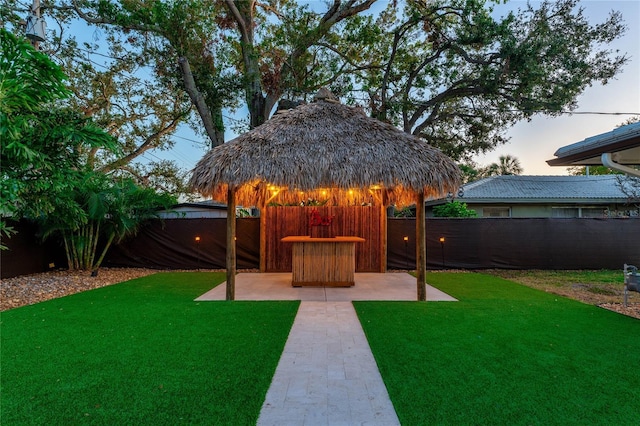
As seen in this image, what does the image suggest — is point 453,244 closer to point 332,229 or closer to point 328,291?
point 332,229

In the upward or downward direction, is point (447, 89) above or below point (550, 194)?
above

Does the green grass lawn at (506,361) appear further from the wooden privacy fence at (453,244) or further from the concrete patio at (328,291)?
the wooden privacy fence at (453,244)

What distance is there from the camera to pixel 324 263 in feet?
23.6

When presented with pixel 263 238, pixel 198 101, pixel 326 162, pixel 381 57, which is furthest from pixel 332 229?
pixel 381 57

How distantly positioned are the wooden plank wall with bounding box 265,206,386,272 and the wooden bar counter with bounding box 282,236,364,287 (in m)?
2.16

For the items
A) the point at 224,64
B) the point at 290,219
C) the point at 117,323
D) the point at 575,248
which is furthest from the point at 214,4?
the point at 575,248

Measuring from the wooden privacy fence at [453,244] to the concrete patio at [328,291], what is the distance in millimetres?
1475

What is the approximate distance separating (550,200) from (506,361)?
40.5ft

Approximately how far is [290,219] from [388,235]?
2.87 m

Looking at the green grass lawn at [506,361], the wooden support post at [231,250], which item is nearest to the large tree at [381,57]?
the wooden support post at [231,250]

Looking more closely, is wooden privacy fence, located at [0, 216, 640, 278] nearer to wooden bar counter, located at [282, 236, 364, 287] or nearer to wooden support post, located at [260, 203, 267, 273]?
wooden support post, located at [260, 203, 267, 273]

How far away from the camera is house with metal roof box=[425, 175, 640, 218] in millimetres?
13078

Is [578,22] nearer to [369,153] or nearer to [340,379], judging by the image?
[369,153]

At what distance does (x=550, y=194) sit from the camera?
13398 millimetres
